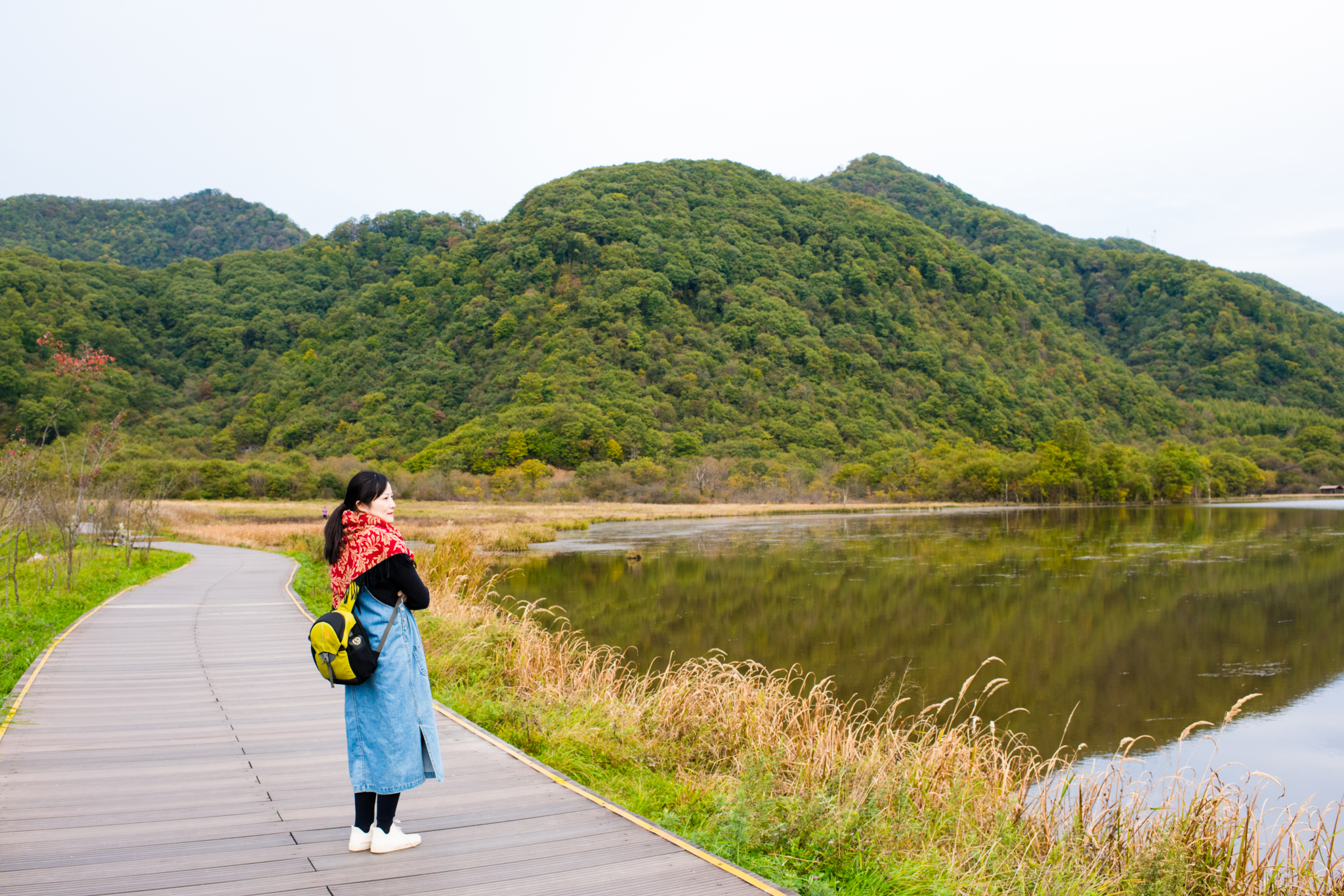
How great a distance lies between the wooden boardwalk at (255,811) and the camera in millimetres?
3025

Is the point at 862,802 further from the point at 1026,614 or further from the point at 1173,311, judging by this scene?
the point at 1173,311

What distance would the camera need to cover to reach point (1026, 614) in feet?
53.3

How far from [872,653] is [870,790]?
28.3 ft

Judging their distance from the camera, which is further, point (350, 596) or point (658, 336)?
point (658, 336)

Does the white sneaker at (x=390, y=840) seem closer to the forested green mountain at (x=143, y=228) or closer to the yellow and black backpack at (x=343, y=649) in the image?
the yellow and black backpack at (x=343, y=649)

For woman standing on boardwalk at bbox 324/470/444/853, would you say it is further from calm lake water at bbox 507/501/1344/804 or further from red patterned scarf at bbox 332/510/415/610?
calm lake water at bbox 507/501/1344/804

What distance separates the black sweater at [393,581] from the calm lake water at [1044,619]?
26.7 feet

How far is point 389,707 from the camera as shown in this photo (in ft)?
10.8

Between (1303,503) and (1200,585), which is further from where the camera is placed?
(1303,503)

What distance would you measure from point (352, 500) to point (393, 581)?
396mm

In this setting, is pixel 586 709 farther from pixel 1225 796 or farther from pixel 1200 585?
Answer: pixel 1200 585

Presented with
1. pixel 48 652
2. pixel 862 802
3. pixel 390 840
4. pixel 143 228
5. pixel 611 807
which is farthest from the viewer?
pixel 143 228

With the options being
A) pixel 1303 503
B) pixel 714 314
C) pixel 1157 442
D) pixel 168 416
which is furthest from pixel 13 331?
pixel 1157 442

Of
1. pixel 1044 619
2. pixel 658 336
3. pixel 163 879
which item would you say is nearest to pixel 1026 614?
pixel 1044 619
